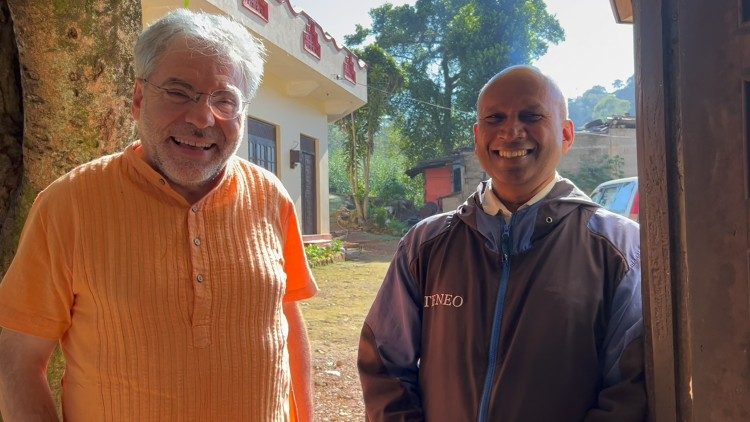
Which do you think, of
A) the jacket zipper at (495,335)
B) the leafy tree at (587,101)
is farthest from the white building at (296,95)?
the leafy tree at (587,101)

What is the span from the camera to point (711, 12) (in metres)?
0.91

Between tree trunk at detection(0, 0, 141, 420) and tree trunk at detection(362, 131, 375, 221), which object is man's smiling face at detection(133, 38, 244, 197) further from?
tree trunk at detection(362, 131, 375, 221)

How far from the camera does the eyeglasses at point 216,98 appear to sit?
1665 mm

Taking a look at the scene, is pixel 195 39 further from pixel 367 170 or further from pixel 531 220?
pixel 367 170

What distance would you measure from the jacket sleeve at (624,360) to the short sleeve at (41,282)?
1.23 metres

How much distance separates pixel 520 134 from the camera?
1.73 meters

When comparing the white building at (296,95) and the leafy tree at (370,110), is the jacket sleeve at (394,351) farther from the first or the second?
the leafy tree at (370,110)

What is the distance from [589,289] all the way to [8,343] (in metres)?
1.36

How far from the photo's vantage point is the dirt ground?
4758mm

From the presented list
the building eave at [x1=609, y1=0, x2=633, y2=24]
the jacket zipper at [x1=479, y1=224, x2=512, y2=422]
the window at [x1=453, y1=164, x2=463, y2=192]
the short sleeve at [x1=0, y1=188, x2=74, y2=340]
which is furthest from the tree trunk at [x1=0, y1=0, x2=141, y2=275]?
the window at [x1=453, y1=164, x2=463, y2=192]

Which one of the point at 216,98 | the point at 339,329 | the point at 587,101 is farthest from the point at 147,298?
the point at 587,101

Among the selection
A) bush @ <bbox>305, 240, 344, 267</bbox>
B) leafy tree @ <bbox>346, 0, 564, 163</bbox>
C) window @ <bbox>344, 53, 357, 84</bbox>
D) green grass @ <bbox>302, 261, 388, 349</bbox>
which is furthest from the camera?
leafy tree @ <bbox>346, 0, 564, 163</bbox>

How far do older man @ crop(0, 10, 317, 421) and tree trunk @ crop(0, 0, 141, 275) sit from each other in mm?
594

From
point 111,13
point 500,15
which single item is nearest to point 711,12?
point 111,13
